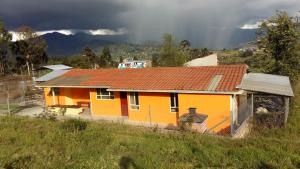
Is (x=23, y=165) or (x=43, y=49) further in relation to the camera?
(x=43, y=49)

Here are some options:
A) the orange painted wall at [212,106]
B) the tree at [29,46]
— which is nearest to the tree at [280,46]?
the orange painted wall at [212,106]

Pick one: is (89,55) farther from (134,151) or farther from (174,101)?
(134,151)

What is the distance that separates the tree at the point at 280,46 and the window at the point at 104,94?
47.4 ft

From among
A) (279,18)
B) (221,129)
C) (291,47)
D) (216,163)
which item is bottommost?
(221,129)

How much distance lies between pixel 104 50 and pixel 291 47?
70.5m

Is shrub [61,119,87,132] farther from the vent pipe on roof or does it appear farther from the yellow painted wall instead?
the vent pipe on roof

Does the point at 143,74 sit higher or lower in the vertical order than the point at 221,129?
higher

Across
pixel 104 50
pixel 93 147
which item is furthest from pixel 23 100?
pixel 104 50

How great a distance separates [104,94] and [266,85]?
37.4ft

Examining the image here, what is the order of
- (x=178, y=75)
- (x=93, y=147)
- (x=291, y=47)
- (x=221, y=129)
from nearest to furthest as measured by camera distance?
(x=93, y=147) < (x=221, y=129) < (x=178, y=75) < (x=291, y=47)

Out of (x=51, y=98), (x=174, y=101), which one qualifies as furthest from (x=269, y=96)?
(x=51, y=98)

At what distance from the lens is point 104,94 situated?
22.3 metres

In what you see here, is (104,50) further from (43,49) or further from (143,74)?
(143,74)

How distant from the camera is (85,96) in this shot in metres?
25.9
